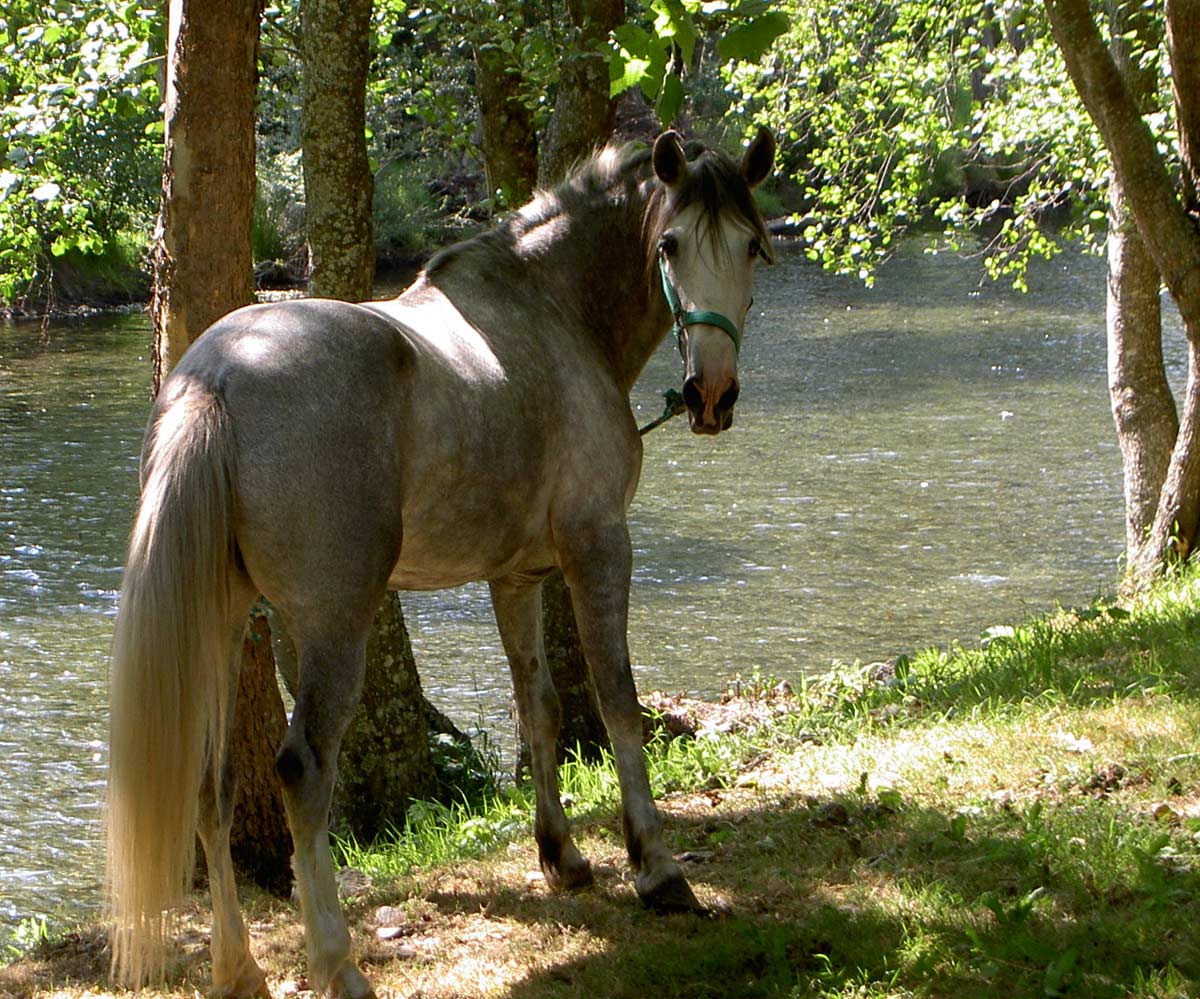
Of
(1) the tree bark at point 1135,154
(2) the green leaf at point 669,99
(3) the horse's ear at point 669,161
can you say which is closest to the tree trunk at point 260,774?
(3) the horse's ear at point 669,161

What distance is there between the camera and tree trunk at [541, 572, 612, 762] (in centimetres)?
800

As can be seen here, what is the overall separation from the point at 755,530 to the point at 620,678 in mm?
10293

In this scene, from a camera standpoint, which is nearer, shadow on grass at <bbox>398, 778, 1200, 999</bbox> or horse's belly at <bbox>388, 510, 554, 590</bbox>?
shadow on grass at <bbox>398, 778, 1200, 999</bbox>

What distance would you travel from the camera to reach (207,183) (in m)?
A: 5.54

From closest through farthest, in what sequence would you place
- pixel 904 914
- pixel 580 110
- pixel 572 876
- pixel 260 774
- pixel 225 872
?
pixel 225 872
pixel 904 914
pixel 572 876
pixel 260 774
pixel 580 110

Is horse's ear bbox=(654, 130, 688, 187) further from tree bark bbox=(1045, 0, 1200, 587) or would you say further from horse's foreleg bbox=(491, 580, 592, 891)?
tree bark bbox=(1045, 0, 1200, 587)

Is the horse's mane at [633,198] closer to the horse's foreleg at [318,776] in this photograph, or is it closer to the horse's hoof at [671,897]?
the horse's foreleg at [318,776]

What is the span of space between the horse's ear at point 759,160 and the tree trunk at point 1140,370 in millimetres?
6114

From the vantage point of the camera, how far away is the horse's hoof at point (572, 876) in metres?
5.03

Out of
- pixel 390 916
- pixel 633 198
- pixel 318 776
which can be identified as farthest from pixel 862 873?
pixel 633 198

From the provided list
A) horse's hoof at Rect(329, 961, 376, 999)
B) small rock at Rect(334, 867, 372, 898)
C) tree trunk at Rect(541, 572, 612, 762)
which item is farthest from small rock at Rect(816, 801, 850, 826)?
tree trunk at Rect(541, 572, 612, 762)

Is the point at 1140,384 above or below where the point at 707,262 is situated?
below

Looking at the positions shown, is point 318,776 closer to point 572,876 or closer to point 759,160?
point 572,876

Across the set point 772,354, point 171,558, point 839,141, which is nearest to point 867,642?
point 839,141
